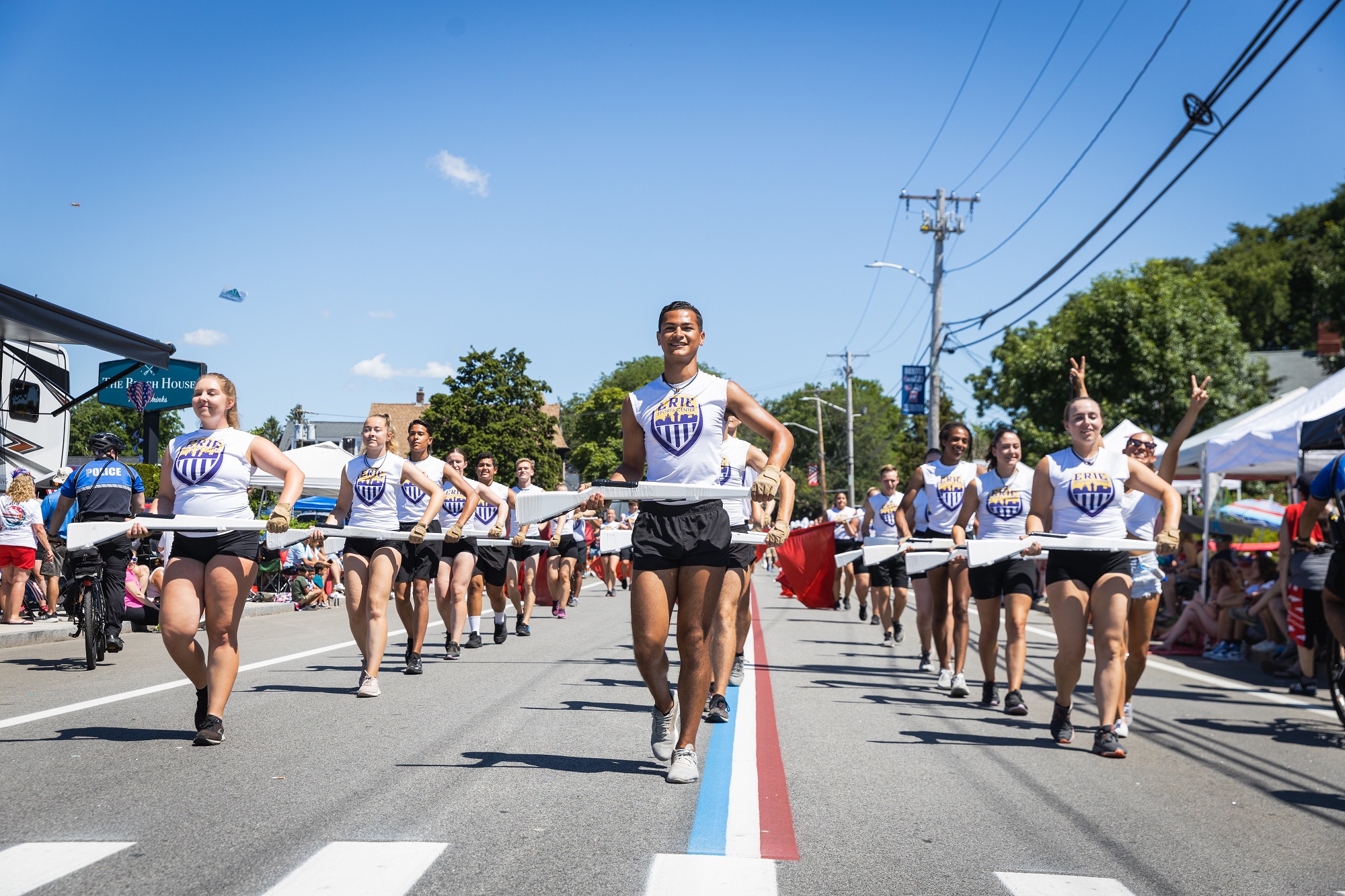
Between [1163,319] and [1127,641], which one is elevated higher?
[1163,319]

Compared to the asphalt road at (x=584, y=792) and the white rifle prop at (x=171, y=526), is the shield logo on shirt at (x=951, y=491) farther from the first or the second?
the white rifle prop at (x=171, y=526)

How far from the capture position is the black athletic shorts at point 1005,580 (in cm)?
826

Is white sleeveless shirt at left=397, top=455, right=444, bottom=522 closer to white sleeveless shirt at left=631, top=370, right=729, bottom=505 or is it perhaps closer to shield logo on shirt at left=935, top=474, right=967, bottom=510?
shield logo on shirt at left=935, top=474, right=967, bottom=510

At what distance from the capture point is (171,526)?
5910 millimetres

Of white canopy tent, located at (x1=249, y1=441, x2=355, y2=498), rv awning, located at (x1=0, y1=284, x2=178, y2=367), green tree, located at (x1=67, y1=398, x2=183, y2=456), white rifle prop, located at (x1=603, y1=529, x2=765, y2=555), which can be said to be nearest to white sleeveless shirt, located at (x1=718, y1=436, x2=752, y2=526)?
white rifle prop, located at (x1=603, y1=529, x2=765, y2=555)

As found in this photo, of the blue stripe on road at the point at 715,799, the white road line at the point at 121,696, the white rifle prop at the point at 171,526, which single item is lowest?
the blue stripe on road at the point at 715,799

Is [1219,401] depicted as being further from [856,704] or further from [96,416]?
[96,416]

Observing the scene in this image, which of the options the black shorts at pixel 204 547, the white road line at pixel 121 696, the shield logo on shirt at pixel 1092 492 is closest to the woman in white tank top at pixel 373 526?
the white road line at pixel 121 696

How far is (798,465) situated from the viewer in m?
118

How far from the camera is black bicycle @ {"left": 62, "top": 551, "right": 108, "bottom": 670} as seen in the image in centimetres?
972

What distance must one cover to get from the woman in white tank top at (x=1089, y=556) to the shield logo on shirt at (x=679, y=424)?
2.43 m

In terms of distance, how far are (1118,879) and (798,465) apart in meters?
114

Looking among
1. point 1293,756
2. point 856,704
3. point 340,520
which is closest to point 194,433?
point 340,520

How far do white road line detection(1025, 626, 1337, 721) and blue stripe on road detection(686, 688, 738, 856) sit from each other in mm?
2704
